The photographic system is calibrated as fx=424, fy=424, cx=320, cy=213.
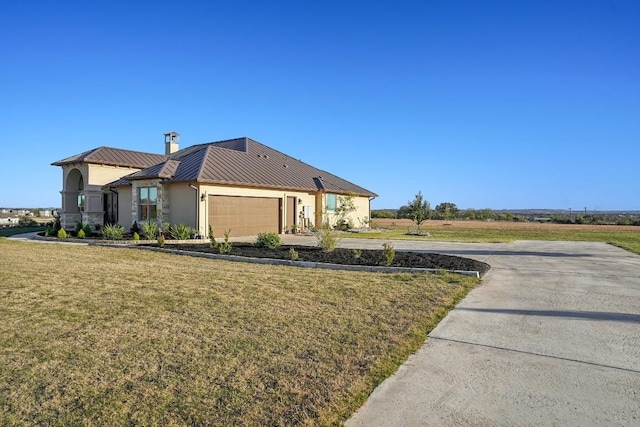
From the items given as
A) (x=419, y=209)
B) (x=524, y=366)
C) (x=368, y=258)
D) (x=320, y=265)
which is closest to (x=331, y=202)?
(x=419, y=209)

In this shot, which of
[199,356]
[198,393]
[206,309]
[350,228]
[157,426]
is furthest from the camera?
[350,228]

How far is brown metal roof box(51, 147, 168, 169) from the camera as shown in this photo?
23.9 m

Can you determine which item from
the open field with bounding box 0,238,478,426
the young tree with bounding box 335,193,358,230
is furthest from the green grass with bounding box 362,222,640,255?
the open field with bounding box 0,238,478,426

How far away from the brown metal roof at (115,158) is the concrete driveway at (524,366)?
74.5 feet

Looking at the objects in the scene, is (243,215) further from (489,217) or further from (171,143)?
(489,217)

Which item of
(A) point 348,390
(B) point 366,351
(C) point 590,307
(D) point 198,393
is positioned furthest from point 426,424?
(C) point 590,307

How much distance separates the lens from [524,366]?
423cm

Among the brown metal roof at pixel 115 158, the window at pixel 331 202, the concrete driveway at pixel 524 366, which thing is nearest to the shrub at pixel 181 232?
the brown metal roof at pixel 115 158

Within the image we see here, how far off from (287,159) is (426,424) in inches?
1018

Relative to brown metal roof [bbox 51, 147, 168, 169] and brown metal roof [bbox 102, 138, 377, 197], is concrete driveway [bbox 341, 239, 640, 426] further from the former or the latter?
brown metal roof [bbox 51, 147, 168, 169]

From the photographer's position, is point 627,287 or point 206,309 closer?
point 206,309

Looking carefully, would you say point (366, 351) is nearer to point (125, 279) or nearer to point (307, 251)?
point (125, 279)

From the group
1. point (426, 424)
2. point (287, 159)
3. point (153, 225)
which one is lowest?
point (426, 424)

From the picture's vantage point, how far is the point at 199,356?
4.38 meters
